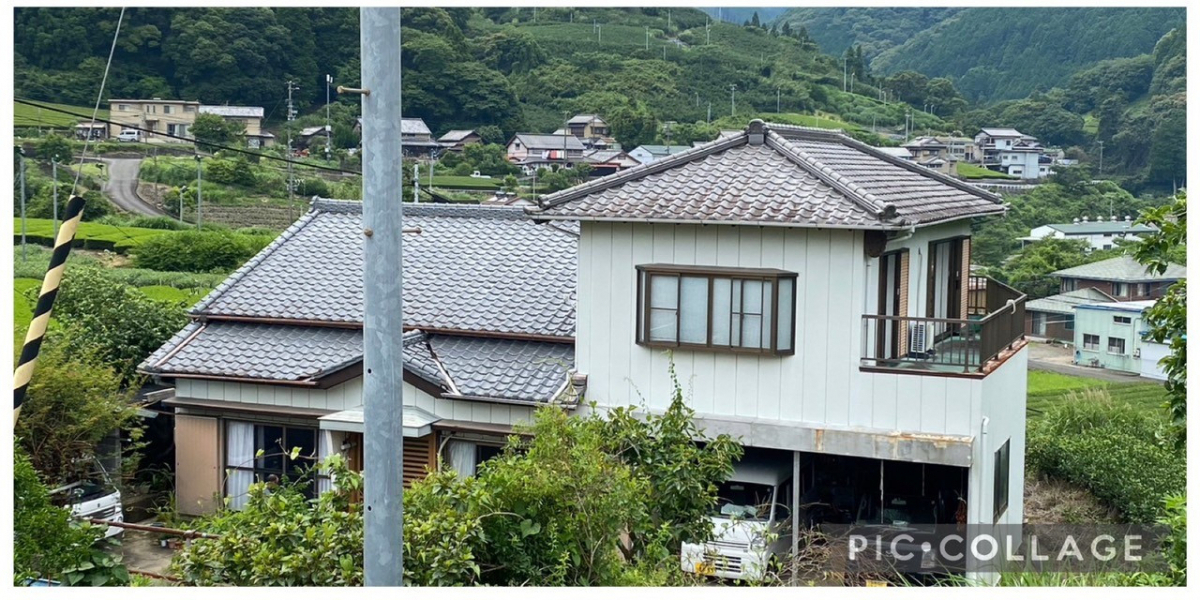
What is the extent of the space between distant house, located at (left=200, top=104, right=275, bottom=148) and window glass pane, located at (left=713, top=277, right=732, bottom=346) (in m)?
48.2

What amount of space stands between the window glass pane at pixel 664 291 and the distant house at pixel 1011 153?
255ft

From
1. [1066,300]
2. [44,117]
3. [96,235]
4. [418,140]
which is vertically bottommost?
[1066,300]

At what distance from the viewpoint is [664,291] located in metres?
13.7

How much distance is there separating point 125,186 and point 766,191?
4824cm

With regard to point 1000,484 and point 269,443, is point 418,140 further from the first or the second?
point 1000,484

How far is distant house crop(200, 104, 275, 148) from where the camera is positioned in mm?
58375

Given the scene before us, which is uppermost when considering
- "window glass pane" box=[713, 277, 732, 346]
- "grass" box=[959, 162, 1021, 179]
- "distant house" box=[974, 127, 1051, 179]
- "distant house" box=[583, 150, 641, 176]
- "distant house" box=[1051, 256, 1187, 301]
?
"distant house" box=[974, 127, 1051, 179]

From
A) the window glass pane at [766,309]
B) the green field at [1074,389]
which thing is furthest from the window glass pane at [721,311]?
the green field at [1074,389]

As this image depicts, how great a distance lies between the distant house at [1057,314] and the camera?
57.5 m

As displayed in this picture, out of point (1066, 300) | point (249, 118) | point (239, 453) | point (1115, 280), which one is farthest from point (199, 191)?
point (1115, 280)

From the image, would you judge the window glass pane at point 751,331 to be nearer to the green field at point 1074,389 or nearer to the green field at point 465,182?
the green field at point 1074,389

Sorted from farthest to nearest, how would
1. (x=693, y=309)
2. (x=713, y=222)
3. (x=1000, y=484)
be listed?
(x=1000, y=484) < (x=693, y=309) < (x=713, y=222)

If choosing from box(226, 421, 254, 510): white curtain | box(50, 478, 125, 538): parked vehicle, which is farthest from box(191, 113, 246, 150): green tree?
box(226, 421, 254, 510): white curtain

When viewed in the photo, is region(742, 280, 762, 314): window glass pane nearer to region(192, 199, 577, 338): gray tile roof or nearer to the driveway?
region(192, 199, 577, 338): gray tile roof
